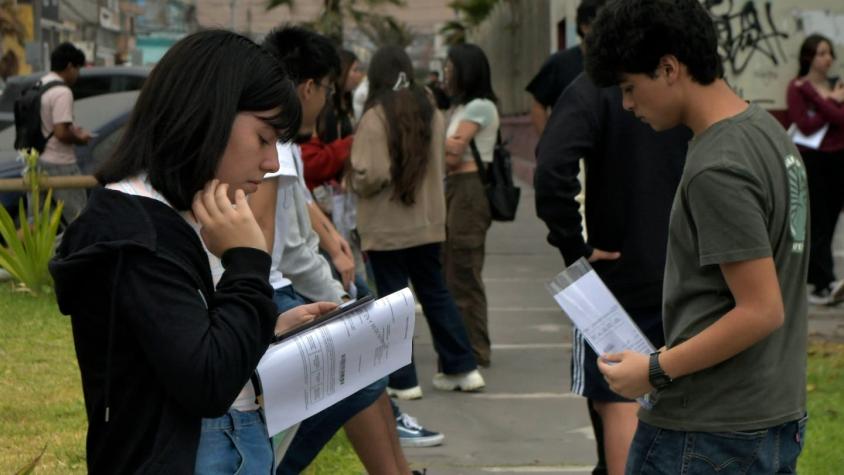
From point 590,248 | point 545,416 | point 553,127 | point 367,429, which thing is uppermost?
point 553,127

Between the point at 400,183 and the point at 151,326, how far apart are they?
463cm

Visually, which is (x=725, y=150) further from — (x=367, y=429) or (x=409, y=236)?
(x=409, y=236)

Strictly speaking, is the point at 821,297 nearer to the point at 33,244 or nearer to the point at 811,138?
the point at 811,138

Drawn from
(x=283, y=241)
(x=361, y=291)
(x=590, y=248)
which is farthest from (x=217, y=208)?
(x=361, y=291)

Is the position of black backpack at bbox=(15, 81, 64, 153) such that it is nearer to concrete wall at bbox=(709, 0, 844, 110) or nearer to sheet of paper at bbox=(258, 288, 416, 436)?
concrete wall at bbox=(709, 0, 844, 110)

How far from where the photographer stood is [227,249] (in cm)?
240

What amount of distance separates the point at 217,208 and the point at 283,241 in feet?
6.62

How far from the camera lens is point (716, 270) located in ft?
9.37

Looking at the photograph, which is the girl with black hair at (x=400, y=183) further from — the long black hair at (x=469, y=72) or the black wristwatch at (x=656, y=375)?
the black wristwatch at (x=656, y=375)

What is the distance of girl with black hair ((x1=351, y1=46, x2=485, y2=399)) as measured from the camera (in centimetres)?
679

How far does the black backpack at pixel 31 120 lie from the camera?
36.7ft

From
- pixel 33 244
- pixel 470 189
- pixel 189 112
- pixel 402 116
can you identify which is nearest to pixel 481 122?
pixel 470 189

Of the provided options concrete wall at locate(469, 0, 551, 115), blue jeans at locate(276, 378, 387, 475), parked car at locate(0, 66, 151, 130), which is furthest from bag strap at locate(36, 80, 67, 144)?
concrete wall at locate(469, 0, 551, 115)

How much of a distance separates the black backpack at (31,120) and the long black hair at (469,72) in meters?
4.63
